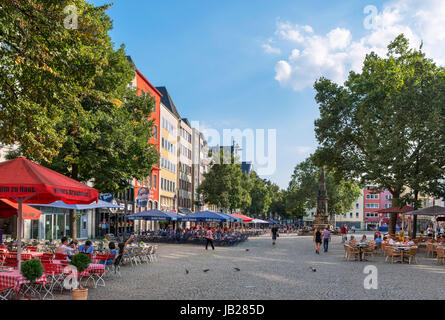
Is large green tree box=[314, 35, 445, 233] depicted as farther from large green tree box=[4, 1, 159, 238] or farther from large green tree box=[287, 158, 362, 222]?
large green tree box=[287, 158, 362, 222]

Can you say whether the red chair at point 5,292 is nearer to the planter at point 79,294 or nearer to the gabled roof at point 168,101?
the planter at point 79,294

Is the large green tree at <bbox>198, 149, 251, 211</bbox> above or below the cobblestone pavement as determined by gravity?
above

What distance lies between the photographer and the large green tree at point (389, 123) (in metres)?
31.2

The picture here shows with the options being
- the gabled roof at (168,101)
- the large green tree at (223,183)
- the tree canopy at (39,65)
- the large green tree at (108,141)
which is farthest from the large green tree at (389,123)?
the gabled roof at (168,101)

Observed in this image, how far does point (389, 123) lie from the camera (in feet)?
107

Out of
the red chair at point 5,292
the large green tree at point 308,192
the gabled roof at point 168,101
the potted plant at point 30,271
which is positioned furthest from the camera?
the large green tree at point 308,192

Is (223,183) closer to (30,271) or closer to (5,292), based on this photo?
(5,292)

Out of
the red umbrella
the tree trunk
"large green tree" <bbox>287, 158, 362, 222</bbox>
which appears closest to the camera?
the red umbrella

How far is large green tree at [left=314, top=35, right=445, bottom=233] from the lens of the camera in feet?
102

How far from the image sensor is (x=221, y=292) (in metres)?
12.6

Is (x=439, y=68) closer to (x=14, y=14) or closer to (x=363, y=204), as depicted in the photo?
(x=14, y=14)

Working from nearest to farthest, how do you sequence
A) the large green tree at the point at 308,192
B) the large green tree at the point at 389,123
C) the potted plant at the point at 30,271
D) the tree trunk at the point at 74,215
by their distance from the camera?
the potted plant at the point at 30,271 < the tree trunk at the point at 74,215 < the large green tree at the point at 389,123 < the large green tree at the point at 308,192

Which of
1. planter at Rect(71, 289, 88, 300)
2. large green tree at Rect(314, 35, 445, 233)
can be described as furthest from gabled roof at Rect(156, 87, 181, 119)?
planter at Rect(71, 289, 88, 300)
